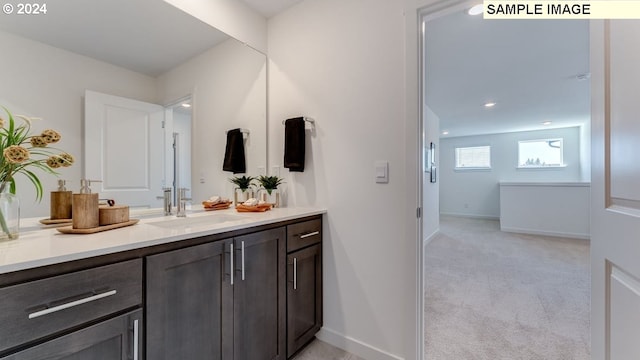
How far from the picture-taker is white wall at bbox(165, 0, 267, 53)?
167 centimetres

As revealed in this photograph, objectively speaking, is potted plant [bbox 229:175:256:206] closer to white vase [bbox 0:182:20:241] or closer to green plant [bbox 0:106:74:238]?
green plant [bbox 0:106:74:238]

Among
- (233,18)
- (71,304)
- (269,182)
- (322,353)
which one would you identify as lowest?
(322,353)

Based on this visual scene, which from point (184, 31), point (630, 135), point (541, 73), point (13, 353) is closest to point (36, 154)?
point (13, 353)

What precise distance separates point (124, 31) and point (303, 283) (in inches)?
70.3

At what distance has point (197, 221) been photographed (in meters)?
1.50

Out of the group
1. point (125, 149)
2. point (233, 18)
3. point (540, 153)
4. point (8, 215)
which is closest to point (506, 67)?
point (233, 18)

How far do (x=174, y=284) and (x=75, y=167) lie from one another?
78 centimetres

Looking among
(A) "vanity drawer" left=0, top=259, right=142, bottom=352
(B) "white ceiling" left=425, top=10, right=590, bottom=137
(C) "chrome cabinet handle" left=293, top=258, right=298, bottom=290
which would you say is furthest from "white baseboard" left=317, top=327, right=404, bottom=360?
(B) "white ceiling" left=425, top=10, right=590, bottom=137

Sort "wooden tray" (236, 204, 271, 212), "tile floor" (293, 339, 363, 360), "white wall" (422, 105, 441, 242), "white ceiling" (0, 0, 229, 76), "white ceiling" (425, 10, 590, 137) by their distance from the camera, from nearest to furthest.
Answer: "white ceiling" (0, 0, 229, 76), "tile floor" (293, 339, 363, 360), "wooden tray" (236, 204, 271, 212), "white ceiling" (425, 10, 590, 137), "white wall" (422, 105, 441, 242)

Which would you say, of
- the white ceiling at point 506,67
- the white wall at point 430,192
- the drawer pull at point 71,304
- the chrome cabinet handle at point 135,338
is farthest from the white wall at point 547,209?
the drawer pull at point 71,304

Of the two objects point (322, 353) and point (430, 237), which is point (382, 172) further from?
point (430, 237)

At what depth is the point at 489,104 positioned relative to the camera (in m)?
4.40

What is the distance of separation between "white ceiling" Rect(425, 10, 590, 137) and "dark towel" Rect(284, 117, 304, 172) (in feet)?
4.56

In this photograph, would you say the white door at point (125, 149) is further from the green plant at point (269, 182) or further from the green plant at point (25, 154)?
the green plant at point (269, 182)
